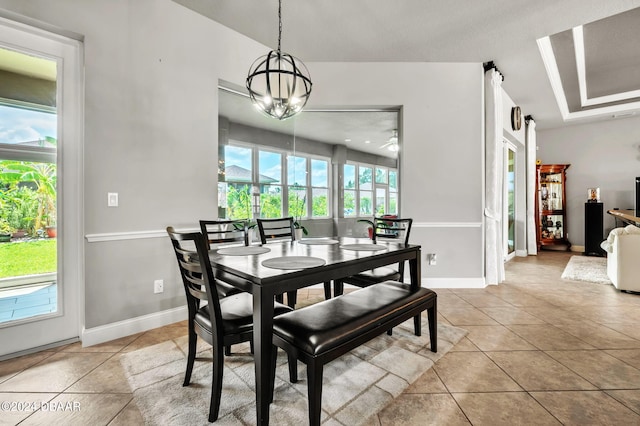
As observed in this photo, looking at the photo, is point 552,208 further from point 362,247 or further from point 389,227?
point 362,247

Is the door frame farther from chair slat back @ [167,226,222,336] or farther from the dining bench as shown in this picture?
chair slat back @ [167,226,222,336]

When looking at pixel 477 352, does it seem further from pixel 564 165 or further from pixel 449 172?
pixel 564 165

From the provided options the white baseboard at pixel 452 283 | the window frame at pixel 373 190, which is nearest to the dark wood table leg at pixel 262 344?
the white baseboard at pixel 452 283

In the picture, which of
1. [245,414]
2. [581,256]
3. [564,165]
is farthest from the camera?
[564,165]

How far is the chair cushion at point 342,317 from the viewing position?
1.33m

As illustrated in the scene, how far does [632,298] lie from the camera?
3.34m

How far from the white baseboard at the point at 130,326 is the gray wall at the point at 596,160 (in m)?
8.28

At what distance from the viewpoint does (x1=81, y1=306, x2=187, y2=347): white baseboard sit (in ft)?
7.32

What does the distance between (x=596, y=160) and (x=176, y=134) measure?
8.35 m

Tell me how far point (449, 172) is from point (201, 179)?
9.81ft

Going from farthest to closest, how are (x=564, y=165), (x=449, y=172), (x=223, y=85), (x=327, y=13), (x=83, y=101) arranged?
(x=564, y=165) < (x=449, y=172) < (x=223, y=85) < (x=327, y=13) < (x=83, y=101)

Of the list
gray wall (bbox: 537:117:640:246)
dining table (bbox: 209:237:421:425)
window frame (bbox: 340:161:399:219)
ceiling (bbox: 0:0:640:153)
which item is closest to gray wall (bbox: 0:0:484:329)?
ceiling (bbox: 0:0:640:153)

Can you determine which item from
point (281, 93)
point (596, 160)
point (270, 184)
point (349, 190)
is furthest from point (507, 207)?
point (281, 93)

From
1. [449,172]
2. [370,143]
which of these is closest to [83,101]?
[370,143]
